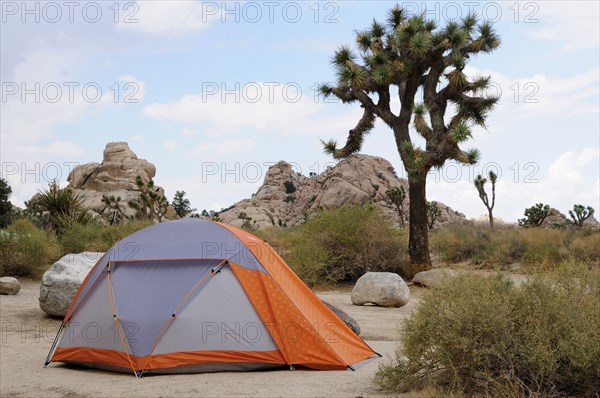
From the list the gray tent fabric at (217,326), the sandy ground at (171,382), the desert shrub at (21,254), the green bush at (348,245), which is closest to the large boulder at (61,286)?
the sandy ground at (171,382)

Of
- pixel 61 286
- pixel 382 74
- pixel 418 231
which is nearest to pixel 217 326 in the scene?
pixel 61 286

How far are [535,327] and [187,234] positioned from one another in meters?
4.78

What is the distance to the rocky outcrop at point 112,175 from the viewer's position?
61322mm

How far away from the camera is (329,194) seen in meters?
64.3

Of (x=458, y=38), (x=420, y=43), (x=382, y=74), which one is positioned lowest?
(x=382, y=74)

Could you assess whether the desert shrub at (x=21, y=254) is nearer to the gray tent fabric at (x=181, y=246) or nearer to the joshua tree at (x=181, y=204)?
the gray tent fabric at (x=181, y=246)

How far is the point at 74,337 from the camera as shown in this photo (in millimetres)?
9438

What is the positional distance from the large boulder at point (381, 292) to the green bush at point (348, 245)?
179 inches

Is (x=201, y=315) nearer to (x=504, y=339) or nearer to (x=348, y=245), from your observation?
(x=504, y=339)

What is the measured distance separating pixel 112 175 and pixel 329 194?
19.7 metres

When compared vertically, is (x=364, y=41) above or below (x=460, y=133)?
above

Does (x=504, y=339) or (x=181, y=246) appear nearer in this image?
(x=504, y=339)

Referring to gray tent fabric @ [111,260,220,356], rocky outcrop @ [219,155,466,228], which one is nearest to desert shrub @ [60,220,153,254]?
gray tent fabric @ [111,260,220,356]

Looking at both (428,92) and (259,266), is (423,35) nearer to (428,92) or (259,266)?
(428,92)
